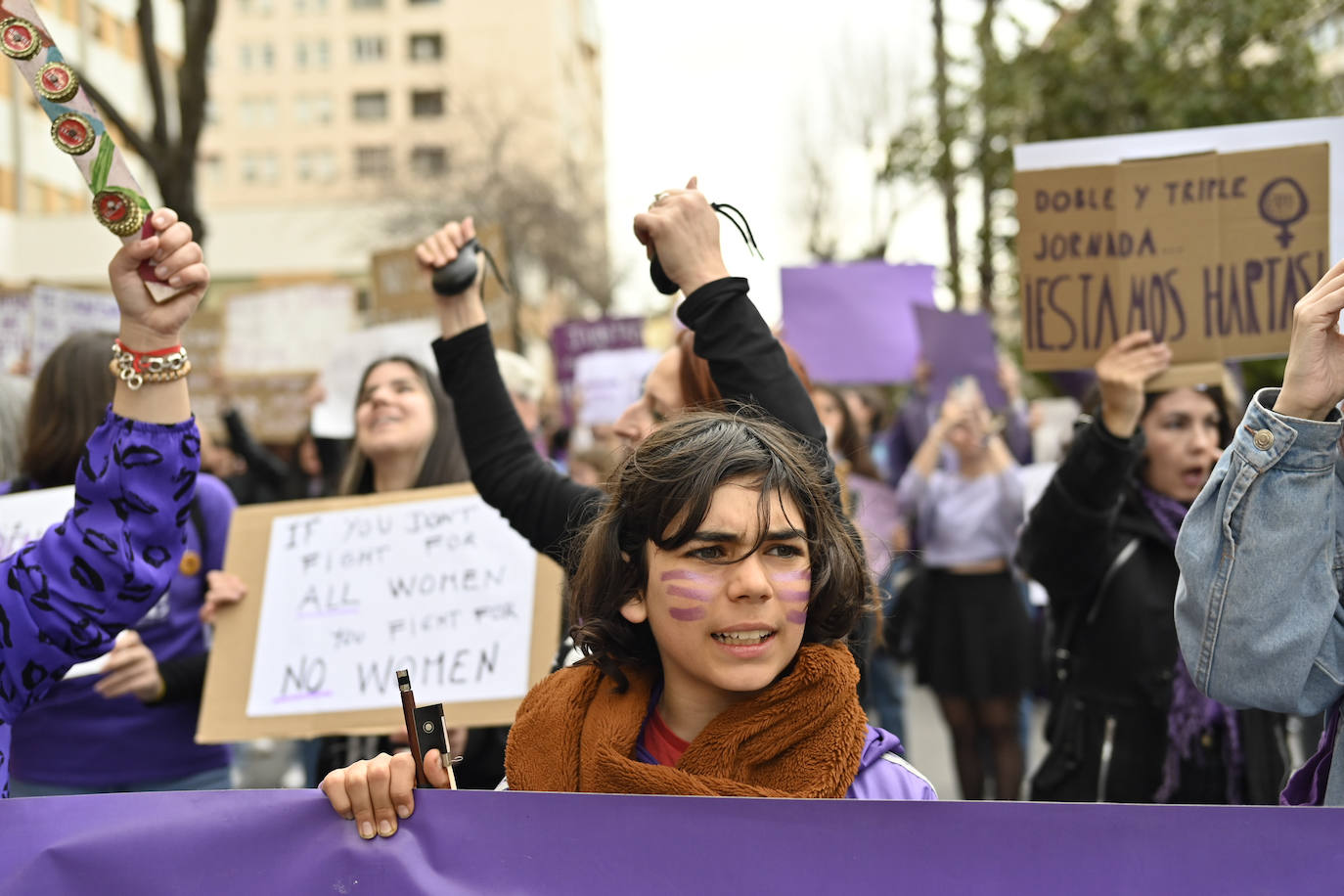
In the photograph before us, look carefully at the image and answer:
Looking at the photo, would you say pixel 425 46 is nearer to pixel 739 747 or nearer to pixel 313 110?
pixel 313 110

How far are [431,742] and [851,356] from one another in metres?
5.25

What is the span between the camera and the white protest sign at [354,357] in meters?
5.36

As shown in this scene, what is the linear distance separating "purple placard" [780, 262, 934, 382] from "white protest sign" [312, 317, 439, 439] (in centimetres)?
210

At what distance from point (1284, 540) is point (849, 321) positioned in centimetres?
506

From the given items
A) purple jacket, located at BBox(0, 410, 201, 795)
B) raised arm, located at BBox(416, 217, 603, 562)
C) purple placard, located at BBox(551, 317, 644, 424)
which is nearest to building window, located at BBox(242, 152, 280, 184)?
purple placard, located at BBox(551, 317, 644, 424)

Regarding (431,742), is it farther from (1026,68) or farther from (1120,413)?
(1026,68)

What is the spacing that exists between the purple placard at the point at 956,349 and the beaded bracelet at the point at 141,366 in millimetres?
4718

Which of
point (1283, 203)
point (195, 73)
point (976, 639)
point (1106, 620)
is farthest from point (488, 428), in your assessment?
point (195, 73)

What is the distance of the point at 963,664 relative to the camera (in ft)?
19.5

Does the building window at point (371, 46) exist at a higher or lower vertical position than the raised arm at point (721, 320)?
higher

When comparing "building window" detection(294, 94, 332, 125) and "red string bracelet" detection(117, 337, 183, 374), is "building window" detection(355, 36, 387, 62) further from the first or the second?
"red string bracelet" detection(117, 337, 183, 374)

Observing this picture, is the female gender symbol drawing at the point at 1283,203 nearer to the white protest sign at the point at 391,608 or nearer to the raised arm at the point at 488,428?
the raised arm at the point at 488,428

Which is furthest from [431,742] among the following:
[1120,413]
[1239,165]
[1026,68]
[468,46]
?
[468,46]

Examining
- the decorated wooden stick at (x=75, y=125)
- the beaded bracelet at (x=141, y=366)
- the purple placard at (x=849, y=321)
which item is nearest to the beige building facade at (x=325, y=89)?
the purple placard at (x=849, y=321)
